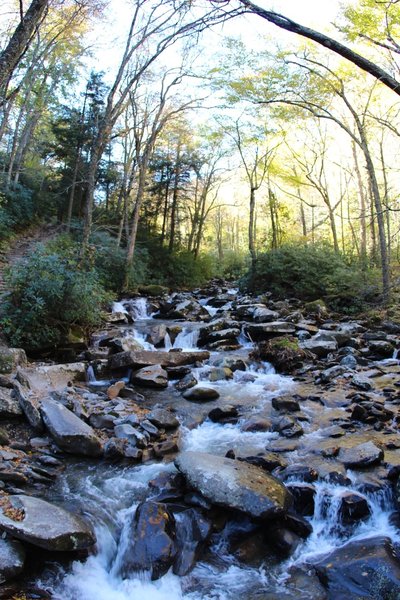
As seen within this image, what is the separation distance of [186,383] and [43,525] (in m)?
4.95

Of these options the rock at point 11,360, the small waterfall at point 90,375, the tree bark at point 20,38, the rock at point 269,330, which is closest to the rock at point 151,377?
the small waterfall at point 90,375

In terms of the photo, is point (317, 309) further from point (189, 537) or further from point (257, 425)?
point (189, 537)

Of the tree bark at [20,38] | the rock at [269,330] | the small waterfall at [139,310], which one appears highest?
the tree bark at [20,38]

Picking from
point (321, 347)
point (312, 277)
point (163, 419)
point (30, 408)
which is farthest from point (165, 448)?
point (312, 277)

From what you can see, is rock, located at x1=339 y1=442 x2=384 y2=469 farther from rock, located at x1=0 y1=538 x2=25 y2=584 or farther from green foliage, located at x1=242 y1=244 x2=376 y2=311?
green foliage, located at x1=242 y1=244 x2=376 y2=311

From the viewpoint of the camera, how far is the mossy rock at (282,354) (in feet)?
30.5

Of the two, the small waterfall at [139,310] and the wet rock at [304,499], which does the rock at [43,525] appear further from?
the small waterfall at [139,310]

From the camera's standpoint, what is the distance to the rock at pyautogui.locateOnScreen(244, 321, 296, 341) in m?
11.3

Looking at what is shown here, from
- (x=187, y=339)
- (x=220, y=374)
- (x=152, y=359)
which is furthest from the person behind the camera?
(x=187, y=339)

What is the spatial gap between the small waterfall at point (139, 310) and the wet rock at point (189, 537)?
10927mm

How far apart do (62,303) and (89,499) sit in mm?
5757

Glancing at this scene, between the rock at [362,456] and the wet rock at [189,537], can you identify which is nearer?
the wet rock at [189,537]

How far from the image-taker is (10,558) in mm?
3041

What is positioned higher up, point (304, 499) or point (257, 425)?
point (257, 425)
